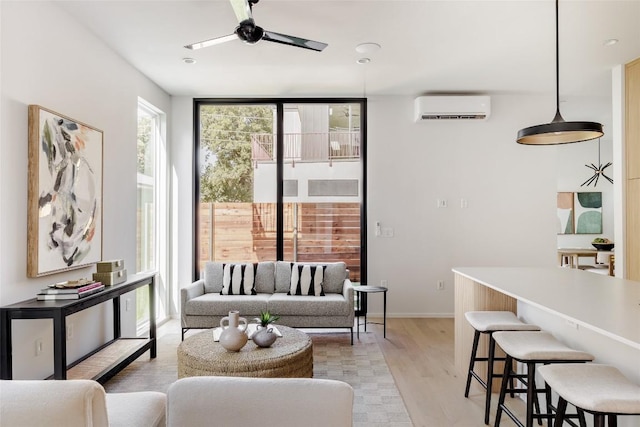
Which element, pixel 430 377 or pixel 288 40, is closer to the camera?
pixel 288 40

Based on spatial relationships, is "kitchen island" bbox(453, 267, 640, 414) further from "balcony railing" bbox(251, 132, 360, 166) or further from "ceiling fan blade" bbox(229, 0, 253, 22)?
"balcony railing" bbox(251, 132, 360, 166)

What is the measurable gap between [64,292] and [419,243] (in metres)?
3.99

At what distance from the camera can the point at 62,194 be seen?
2.97m

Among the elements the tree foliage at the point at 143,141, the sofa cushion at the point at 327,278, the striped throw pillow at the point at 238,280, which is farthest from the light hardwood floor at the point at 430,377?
the tree foliage at the point at 143,141

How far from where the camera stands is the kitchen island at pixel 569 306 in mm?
1738

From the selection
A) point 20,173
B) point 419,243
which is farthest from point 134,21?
point 419,243

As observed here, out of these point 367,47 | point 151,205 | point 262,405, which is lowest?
point 262,405

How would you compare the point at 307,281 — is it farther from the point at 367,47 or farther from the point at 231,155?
the point at 367,47

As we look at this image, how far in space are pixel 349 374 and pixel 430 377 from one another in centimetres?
65

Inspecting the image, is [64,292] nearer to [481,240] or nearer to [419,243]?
[419,243]

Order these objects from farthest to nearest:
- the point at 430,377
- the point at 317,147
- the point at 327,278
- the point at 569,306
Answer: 1. the point at 317,147
2. the point at 327,278
3. the point at 430,377
4. the point at 569,306

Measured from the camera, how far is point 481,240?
5.32 m

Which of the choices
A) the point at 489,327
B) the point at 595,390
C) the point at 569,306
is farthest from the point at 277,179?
the point at 595,390

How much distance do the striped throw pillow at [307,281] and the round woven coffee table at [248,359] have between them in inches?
57.4
